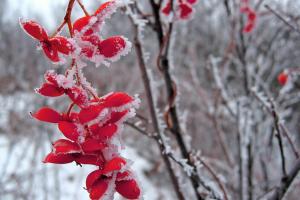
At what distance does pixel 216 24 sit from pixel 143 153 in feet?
8.25

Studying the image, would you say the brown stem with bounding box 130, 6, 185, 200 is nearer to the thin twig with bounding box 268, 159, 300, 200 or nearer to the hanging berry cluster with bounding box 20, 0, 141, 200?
the thin twig with bounding box 268, 159, 300, 200

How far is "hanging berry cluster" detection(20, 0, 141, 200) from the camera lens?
0.46 m

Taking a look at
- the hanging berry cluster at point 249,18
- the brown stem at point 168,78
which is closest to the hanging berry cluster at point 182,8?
the brown stem at point 168,78

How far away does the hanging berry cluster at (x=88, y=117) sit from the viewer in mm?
458

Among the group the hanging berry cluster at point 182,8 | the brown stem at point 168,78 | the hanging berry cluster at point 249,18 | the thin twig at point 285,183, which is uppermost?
the hanging berry cluster at point 249,18

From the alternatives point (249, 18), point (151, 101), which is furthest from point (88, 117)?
point (249, 18)

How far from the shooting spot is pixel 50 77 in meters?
0.48

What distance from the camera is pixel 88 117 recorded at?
45cm

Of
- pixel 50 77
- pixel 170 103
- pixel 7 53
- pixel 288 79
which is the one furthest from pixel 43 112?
pixel 7 53

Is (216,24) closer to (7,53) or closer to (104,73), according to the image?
(104,73)

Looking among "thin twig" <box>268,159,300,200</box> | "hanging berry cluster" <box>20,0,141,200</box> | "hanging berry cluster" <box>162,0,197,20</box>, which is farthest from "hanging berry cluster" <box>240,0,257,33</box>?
"hanging berry cluster" <box>20,0,141,200</box>

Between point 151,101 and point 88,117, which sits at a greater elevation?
point 151,101

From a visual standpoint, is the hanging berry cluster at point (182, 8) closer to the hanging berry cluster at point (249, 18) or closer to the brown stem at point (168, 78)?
the brown stem at point (168, 78)

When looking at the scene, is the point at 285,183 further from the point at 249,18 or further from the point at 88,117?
the point at 249,18
